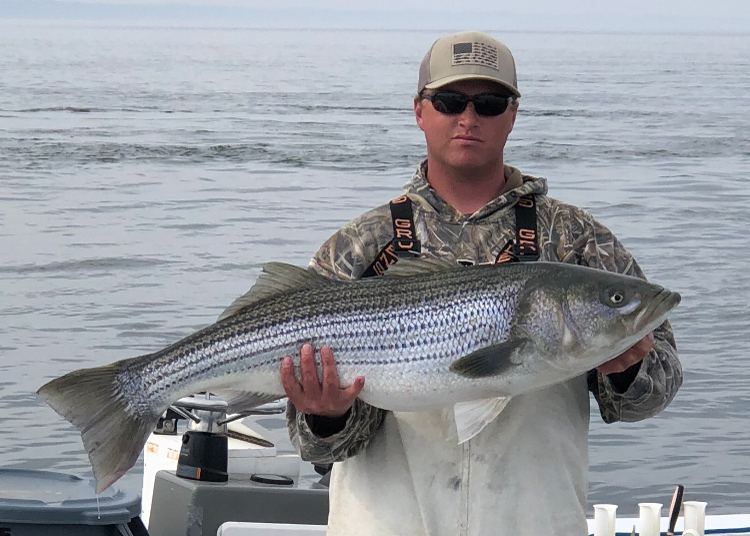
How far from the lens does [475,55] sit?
402cm

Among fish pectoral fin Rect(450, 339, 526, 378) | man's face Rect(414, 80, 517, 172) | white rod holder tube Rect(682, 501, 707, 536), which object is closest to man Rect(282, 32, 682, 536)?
man's face Rect(414, 80, 517, 172)

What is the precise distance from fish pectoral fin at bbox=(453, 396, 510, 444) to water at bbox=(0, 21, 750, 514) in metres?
6.41

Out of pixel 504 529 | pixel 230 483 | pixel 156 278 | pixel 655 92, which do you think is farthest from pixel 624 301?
pixel 655 92

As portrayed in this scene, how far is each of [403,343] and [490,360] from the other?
28 cm

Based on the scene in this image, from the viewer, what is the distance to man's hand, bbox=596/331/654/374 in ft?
12.4

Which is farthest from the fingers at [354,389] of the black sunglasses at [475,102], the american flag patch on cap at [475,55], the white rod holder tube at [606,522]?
the white rod holder tube at [606,522]

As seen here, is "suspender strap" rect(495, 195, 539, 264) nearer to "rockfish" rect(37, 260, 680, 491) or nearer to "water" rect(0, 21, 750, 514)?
"rockfish" rect(37, 260, 680, 491)

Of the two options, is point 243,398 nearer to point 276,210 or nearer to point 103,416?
point 103,416

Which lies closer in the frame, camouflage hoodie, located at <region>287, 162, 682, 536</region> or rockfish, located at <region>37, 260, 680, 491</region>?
rockfish, located at <region>37, 260, 680, 491</region>

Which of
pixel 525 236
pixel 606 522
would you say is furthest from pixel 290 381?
pixel 606 522

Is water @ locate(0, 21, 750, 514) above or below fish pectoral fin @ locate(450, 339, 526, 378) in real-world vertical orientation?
above

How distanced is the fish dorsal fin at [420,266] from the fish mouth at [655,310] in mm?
570

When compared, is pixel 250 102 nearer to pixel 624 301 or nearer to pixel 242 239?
pixel 242 239

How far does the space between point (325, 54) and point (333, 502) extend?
312 ft
